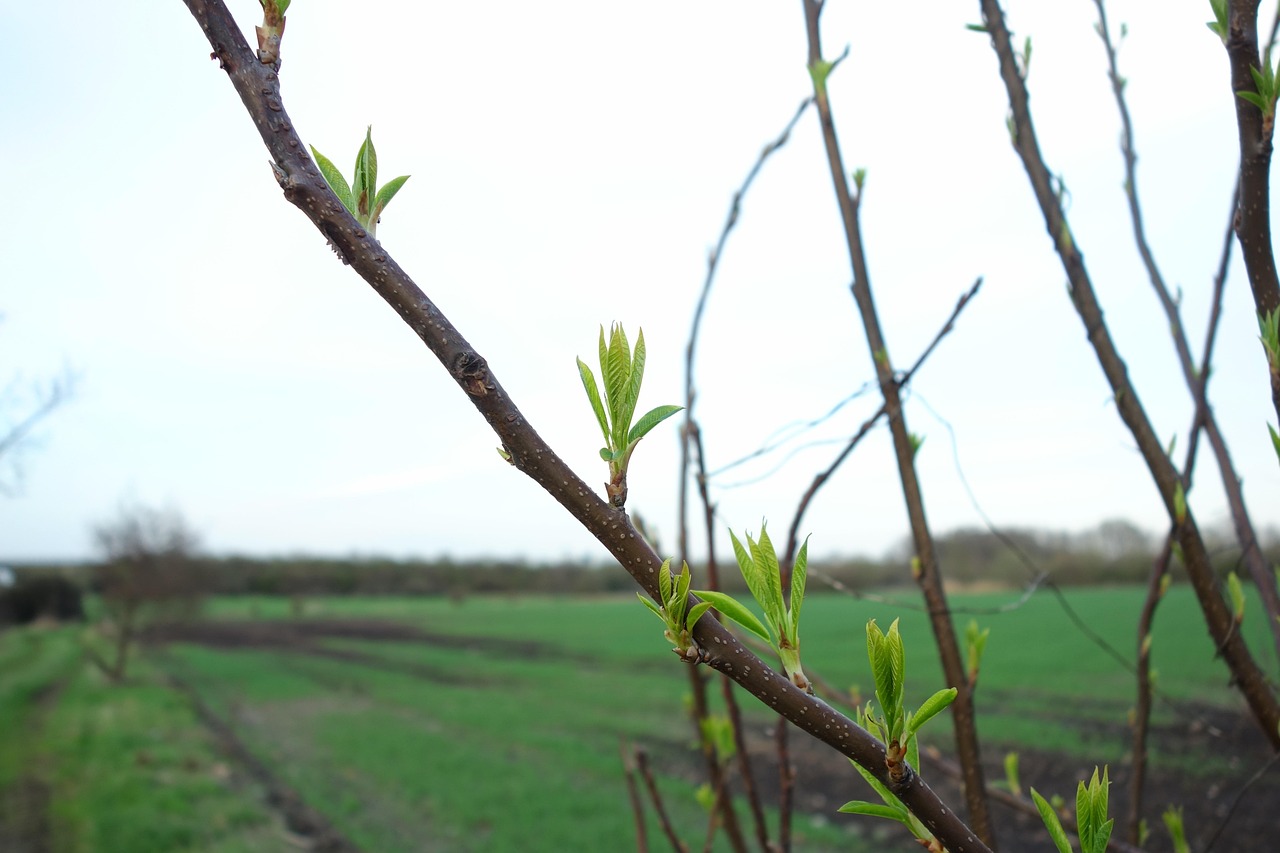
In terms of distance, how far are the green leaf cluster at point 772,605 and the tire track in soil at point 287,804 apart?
1045 centimetres

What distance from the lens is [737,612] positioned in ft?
1.54

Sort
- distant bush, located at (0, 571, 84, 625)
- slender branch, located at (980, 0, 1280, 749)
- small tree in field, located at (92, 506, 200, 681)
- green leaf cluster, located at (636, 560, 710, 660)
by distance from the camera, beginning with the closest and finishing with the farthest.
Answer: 1. green leaf cluster, located at (636, 560, 710, 660)
2. slender branch, located at (980, 0, 1280, 749)
3. small tree in field, located at (92, 506, 200, 681)
4. distant bush, located at (0, 571, 84, 625)

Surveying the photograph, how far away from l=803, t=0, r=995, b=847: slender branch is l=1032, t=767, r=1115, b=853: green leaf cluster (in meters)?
0.57

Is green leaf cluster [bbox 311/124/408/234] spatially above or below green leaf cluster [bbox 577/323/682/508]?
above

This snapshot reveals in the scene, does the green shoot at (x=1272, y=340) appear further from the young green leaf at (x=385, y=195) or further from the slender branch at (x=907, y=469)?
the young green leaf at (x=385, y=195)

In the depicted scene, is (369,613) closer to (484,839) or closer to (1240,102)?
(484,839)

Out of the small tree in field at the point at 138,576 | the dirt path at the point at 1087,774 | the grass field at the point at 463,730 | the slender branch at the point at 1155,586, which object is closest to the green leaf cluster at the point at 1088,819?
the slender branch at the point at 1155,586

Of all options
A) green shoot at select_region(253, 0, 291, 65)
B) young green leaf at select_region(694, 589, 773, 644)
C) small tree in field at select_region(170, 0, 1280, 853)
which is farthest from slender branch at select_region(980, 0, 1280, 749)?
green shoot at select_region(253, 0, 291, 65)

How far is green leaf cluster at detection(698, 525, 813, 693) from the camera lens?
18.7 inches

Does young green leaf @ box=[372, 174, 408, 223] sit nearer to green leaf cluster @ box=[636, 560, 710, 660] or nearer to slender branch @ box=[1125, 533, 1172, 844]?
green leaf cluster @ box=[636, 560, 710, 660]

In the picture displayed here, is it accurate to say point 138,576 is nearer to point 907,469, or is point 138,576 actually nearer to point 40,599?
point 40,599

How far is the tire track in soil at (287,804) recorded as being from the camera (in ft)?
30.9

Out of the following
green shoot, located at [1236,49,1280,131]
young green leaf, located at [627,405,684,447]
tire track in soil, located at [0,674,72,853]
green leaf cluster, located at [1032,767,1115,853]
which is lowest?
tire track in soil, located at [0,674,72,853]

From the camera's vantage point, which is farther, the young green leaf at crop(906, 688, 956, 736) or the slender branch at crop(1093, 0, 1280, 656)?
the slender branch at crop(1093, 0, 1280, 656)
